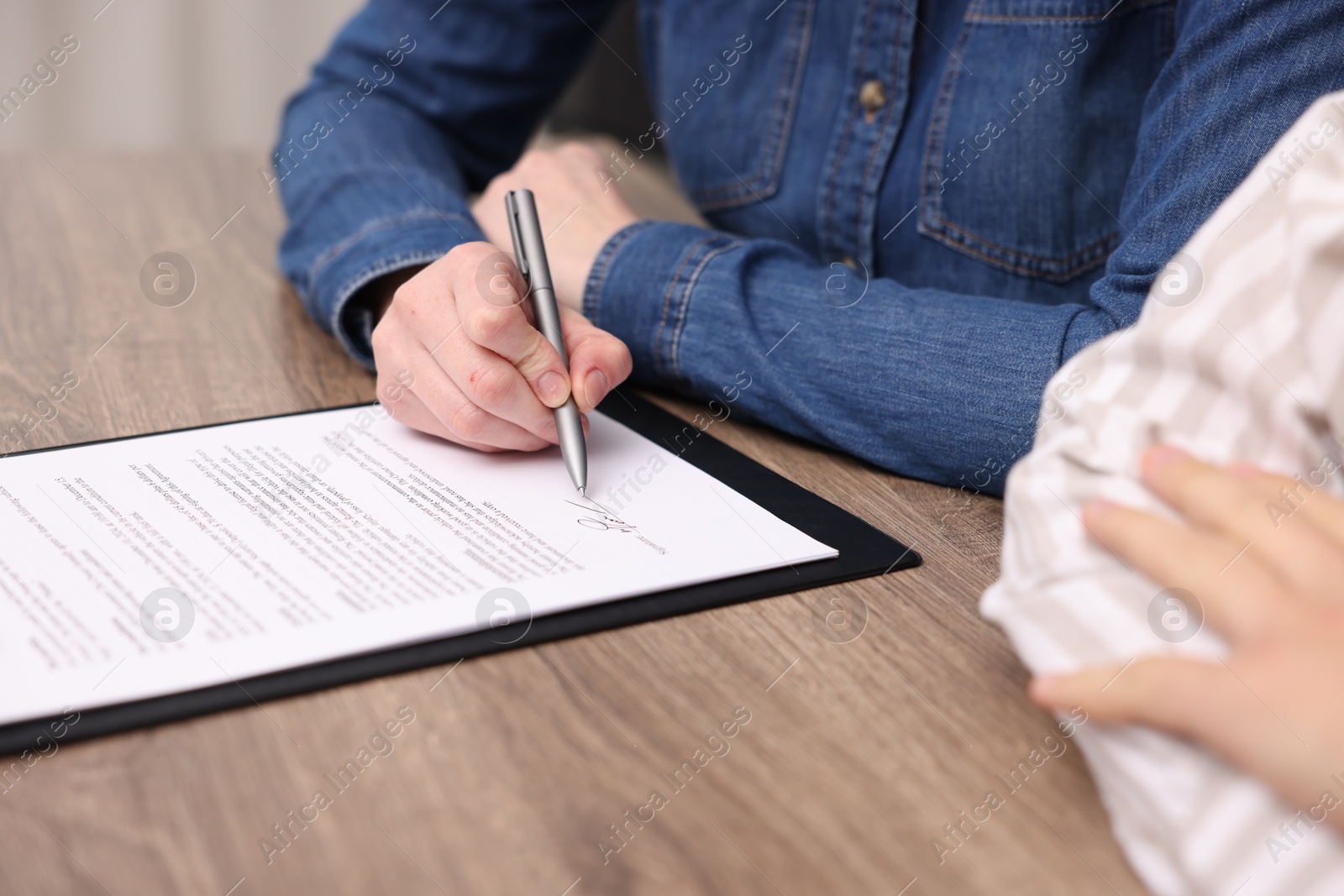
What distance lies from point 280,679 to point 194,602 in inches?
2.9

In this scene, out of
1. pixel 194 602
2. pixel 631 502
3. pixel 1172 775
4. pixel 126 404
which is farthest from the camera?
pixel 126 404

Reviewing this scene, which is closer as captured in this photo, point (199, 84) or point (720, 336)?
point (720, 336)

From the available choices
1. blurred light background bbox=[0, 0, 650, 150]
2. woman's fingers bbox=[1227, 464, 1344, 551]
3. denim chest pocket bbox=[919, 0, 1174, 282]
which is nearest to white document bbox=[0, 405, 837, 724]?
woman's fingers bbox=[1227, 464, 1344, 551]

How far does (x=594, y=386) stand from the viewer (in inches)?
25.6

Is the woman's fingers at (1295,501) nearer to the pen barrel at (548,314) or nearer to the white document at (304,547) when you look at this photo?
the white document at (304,547)

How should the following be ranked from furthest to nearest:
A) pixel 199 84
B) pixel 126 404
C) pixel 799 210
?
pixel 199 84, pixel 799 210, pixel 126 404

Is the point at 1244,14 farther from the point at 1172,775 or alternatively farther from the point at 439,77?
the point at 439,77

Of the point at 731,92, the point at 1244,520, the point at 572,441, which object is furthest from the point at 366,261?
the point at 1244,520

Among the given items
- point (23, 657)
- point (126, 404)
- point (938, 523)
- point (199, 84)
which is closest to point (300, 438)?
point (126, 404)

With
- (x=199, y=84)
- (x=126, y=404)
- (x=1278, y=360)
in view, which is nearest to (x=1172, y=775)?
(x=1278, y=360)

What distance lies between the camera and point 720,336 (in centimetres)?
75

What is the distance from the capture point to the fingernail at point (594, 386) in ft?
2.12

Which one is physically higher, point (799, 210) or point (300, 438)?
point (300, 438)
